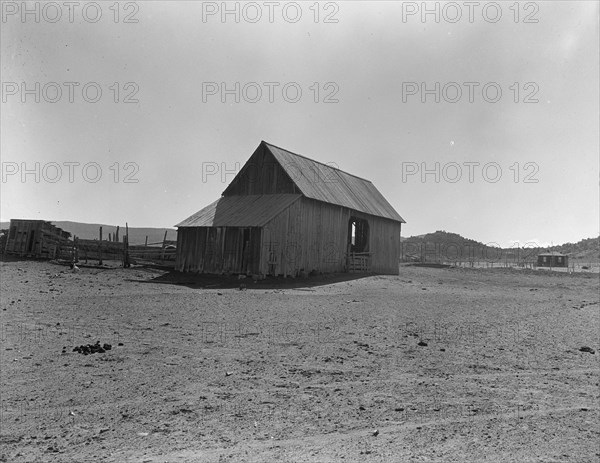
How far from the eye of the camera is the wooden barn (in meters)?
30.1

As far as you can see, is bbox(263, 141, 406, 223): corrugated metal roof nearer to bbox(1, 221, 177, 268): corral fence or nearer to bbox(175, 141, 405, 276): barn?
bbox(175, 141, 405, 276): barn

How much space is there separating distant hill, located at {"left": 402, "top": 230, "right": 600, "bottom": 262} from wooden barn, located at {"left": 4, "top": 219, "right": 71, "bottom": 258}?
48.3 m

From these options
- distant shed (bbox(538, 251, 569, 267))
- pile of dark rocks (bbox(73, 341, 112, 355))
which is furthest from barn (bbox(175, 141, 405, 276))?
distant shed (bbox(538, 251, 569, 267))

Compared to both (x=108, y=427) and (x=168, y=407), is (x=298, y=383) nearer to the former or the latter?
(x=168, y=407)

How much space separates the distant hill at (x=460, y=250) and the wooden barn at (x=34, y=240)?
159ft

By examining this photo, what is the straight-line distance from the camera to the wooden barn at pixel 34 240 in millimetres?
30109

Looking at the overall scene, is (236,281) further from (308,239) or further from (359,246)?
(359,246)

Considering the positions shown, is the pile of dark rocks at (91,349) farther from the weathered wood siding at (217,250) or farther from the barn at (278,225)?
the weathered wood siding at (217,250)

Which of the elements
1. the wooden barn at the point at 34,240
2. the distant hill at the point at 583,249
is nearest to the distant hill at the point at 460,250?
the distant hill at the point at 583,249

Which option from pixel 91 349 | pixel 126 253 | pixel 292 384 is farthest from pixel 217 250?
pixel 292 384

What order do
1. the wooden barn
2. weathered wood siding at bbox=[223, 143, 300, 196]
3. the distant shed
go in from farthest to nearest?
the distant shed → the wooden barn → weathered wood siding at bbox=[223, 143, 300, 196]

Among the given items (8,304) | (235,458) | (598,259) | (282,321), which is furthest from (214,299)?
(598,259)

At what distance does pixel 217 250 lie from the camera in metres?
27.1

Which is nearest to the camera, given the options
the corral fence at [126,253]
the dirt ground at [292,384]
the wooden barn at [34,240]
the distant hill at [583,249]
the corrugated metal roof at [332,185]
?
the dirt ground at [292,384]
